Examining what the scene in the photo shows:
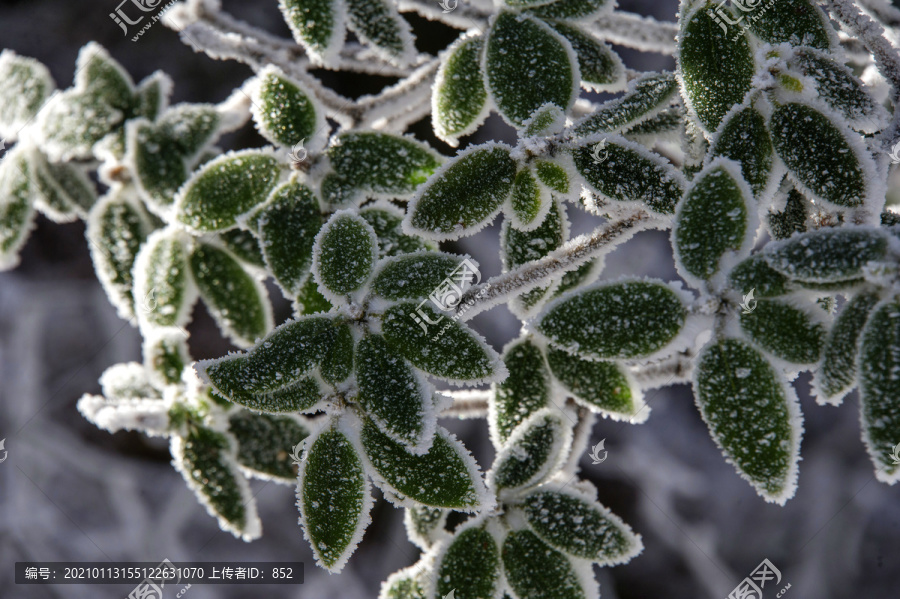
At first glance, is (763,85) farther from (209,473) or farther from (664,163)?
(209,473)

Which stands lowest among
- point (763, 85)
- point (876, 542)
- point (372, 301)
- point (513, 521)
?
point (876, 542)

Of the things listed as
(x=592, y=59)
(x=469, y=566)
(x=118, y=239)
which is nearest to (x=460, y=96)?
(x=592, y=59)

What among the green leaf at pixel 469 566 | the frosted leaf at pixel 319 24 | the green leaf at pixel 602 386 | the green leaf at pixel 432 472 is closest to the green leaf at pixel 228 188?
the frosted leaf at pixel 319 24

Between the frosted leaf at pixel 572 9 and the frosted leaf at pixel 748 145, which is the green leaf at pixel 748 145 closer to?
the frosted leaf at pixel 748 145

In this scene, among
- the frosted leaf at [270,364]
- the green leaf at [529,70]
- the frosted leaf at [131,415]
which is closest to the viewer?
the frosted leaf at [270,364]

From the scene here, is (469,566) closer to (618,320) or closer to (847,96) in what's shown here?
(618,320)

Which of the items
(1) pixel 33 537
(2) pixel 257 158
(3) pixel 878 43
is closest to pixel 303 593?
(1) pixel 33 537
